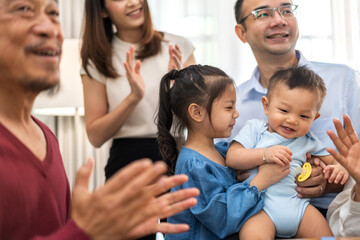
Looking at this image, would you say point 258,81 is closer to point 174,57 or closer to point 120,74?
point 174,57

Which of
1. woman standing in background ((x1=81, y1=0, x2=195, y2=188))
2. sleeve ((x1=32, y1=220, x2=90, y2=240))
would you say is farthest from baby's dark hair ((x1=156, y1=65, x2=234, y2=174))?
sleeve ((x1=32, y1=220, x2=90, y2=240))

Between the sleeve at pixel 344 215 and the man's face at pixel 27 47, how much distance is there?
1.00 metres

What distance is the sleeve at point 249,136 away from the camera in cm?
174

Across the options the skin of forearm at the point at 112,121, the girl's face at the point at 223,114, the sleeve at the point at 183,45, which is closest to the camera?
the girl's face at the point at 223,114

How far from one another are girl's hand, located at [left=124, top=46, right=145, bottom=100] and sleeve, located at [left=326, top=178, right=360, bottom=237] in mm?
888

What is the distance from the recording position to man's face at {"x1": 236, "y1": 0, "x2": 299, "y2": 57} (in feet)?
6.51

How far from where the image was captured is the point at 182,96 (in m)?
1.79

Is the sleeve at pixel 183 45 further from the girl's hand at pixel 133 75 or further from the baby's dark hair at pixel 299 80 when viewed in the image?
the baby's dark hair at pixel 299 80

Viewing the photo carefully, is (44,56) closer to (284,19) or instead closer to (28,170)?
(28,170)

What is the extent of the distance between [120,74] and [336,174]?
1.07 m

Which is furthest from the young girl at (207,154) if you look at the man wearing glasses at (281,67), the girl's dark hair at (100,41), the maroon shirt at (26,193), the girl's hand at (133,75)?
the maroon shirt at (26,193)

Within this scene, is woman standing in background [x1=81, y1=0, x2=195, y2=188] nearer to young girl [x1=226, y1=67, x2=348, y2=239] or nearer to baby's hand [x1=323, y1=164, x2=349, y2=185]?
young girl [x1=226, y1=67, x2=348, y2=239]

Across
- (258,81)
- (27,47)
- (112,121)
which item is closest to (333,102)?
(258,81)

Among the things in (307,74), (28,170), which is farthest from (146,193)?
(307,74)
